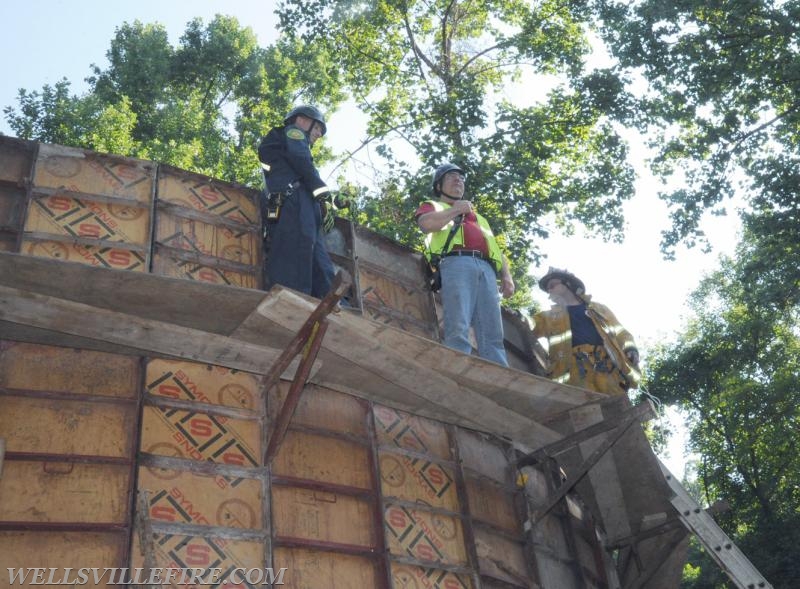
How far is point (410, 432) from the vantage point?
28.0 ft

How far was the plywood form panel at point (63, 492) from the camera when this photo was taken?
6262mm

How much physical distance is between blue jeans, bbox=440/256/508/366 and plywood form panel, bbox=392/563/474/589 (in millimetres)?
2295

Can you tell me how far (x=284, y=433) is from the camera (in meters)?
7.02

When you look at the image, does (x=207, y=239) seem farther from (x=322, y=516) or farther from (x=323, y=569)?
(x=323, y=569)

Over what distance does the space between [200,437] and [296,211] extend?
2.53 meters

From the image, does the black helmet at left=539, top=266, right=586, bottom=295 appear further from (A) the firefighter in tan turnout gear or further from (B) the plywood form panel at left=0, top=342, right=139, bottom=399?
(B) the plywood form panel at left=0, top=342, right=139, bottom=399

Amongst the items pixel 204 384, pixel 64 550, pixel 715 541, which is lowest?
pixel 715 541

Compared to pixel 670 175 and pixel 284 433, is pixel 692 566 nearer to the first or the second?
pixel 670 175

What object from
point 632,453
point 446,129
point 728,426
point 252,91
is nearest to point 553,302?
point 632,453

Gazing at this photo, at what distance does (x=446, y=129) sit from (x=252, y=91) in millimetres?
9302

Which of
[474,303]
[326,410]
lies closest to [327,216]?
[474,303]

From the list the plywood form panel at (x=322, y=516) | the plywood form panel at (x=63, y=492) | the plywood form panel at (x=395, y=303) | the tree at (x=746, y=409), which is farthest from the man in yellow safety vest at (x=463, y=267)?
the tree at (x=746, y=409)

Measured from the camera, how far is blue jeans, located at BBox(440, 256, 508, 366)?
9.00 meters

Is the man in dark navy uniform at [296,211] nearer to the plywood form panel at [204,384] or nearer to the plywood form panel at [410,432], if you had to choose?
the plywood form panel at [204,384]
